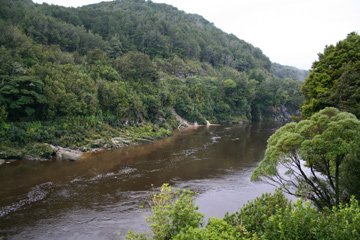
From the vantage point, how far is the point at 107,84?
2435 inches

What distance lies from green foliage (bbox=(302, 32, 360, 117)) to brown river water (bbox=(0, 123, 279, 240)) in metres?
10.4

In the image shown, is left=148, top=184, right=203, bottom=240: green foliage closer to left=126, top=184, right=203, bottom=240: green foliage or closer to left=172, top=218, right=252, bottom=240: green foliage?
left=126, top=184, right=203, bottom=240: green foliage

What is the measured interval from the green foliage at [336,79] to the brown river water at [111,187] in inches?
408

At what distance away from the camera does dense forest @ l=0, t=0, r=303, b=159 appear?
46.4 meters

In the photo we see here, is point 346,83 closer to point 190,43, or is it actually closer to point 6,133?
point 6,133

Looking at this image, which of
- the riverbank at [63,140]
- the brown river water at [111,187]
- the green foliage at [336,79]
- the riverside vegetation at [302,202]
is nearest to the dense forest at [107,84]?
Result: the riverbank at [63,140]

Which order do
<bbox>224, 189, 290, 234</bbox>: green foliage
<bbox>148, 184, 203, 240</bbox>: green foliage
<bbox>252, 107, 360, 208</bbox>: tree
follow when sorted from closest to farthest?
<bbox>224, 189, 290, 234</bbox>: green foliage, <bbox>148, 184, 203, 240</bbox>: green foliage, <bbox>252, 107, 360, 208</bbox>: tree

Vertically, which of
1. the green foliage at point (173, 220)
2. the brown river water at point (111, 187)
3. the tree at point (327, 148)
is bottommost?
the brown river water at point (111, 187)

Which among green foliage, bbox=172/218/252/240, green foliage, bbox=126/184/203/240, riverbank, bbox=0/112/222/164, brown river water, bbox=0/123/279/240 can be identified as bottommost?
brown river water, bbox=0/123/279/240

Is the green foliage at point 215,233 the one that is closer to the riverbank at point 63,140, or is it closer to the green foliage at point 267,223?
the green foliage at point 267,223

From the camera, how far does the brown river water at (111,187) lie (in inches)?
1004

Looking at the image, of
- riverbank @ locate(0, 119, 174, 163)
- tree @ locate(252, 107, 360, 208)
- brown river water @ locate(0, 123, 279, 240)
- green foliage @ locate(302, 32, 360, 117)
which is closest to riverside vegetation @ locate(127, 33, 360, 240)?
tree @ locate(252, 107, 360, 208)

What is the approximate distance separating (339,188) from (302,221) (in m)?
9.11

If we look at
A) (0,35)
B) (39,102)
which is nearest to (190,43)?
(0,35)
